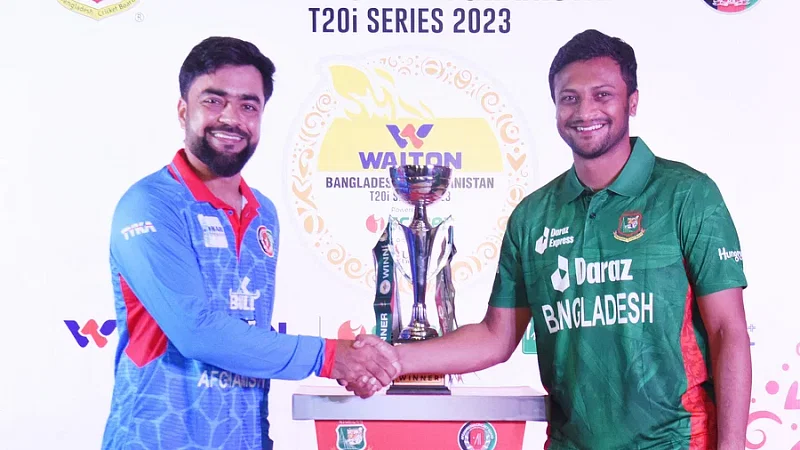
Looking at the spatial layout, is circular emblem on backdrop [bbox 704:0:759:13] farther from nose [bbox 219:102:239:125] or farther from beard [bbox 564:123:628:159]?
nose [bbox 219:102:239:125]

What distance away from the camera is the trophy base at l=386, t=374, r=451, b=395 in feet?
7.09

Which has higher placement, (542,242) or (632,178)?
(632,178)

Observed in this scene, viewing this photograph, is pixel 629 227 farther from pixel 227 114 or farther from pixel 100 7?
pixel 100 7

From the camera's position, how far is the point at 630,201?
219cm

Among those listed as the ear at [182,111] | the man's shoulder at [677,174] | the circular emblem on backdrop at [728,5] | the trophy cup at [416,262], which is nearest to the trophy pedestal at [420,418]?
the trophy cup at [416,262]

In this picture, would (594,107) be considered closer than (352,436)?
No

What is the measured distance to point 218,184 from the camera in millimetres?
2514

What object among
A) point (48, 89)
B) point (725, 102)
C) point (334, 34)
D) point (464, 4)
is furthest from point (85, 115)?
point (725, 102)

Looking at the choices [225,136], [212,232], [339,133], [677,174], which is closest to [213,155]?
[225,136]

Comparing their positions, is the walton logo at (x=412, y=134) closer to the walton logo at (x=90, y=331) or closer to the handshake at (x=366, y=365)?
the handshake at (x=366, y=365)

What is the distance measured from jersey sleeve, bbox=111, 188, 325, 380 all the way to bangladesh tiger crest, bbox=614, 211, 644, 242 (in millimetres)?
873

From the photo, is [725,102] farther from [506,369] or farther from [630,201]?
[506,369]

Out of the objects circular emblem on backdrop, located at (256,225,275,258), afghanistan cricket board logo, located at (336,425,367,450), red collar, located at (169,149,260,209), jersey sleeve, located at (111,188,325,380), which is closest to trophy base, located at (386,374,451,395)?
afghanistan cricket board logo, located at (336,425,367,450)

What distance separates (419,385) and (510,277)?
419mm
